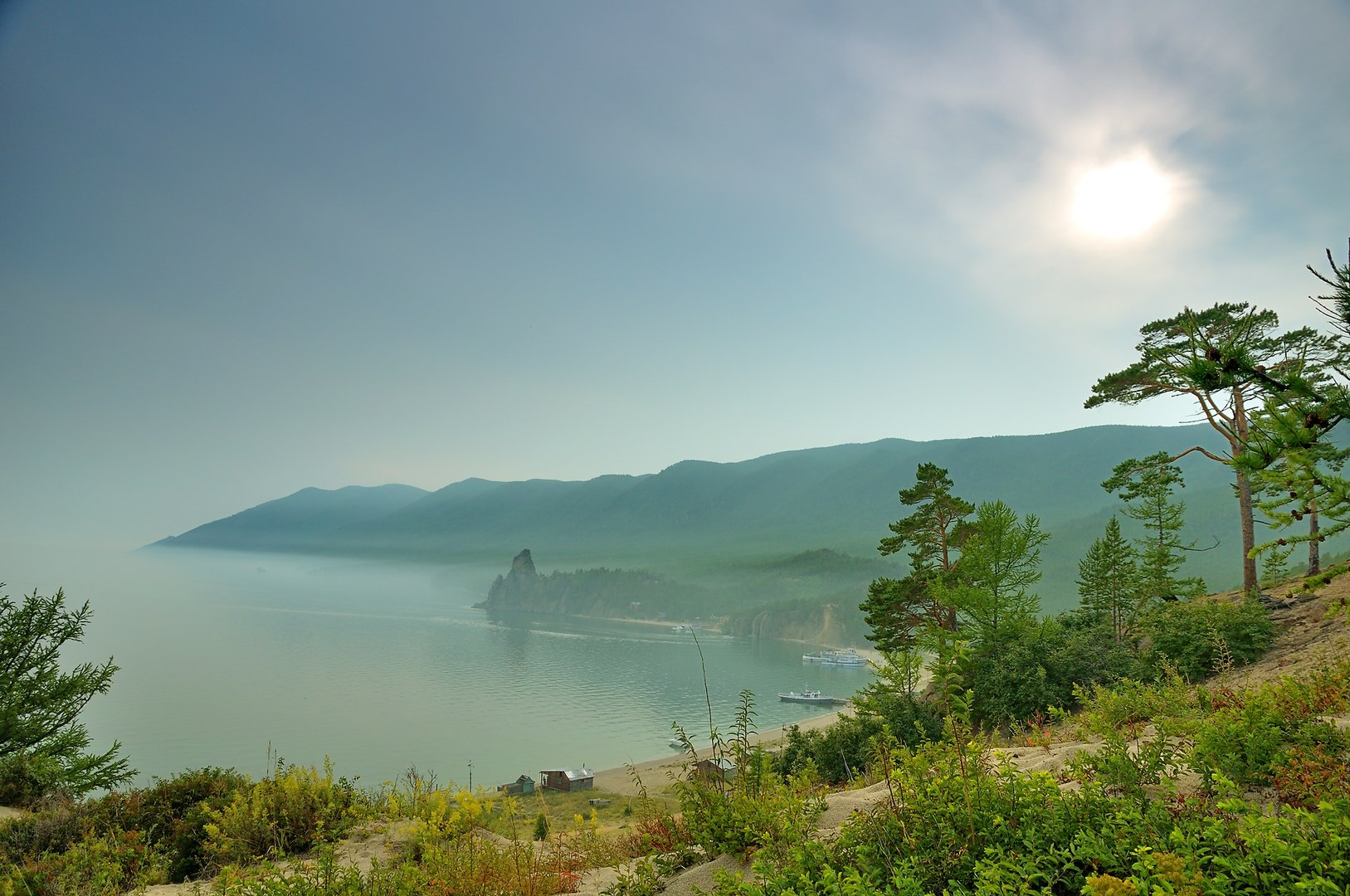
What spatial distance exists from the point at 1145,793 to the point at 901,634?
934 inches

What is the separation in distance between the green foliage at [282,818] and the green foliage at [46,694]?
30.8 feet

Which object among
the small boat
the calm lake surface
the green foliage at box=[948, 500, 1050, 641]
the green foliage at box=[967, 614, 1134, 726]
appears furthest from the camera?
the small boat

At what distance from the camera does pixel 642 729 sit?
222 ft

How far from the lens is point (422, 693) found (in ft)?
282

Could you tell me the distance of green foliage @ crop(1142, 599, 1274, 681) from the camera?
14016mm

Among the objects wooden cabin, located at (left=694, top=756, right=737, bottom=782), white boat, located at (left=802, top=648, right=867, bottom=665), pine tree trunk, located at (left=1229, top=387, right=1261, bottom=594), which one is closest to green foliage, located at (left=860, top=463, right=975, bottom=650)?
pine tree trunk, located at (left=1229, top=387, right=1261, bottom=594)

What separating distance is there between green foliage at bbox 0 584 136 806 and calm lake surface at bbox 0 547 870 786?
6.22 metres

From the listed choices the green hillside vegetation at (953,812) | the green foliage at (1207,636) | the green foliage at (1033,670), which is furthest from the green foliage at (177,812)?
the green foliage at (1207,636)

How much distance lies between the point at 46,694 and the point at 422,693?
77567 mm

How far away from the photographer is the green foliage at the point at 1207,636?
14.0 m

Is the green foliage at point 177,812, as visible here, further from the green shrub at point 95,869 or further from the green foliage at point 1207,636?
the green foliage at point 1207,636

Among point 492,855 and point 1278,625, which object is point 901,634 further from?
point 492,855

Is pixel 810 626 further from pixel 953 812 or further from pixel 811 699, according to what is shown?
pixel 953 812

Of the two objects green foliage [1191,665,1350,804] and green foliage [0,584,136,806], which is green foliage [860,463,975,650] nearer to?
green foliage [1191,665,1350,804]
